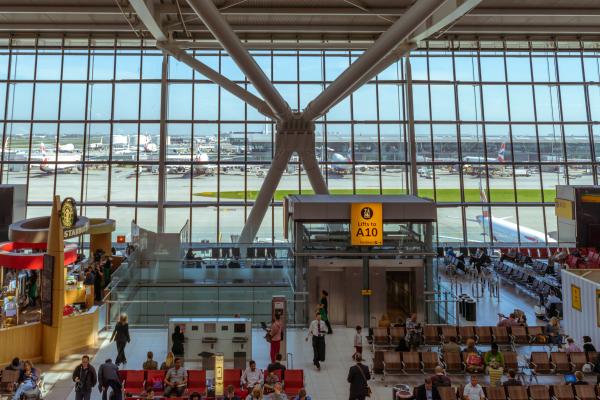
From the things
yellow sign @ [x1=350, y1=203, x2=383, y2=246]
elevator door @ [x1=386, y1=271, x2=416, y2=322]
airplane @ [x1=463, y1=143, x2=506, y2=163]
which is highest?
airplane @ [x1=463, y1=143, x2=506, y2=163]

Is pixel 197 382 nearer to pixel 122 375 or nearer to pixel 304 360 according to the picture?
pixel 122 375

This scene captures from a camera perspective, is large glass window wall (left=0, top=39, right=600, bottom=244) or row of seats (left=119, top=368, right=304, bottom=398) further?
large glass window wall (left=0, top=39, right=600, bottom=244)

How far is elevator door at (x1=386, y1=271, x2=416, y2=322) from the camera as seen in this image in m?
15.9

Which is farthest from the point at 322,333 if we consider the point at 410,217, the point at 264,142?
the point at 264,142

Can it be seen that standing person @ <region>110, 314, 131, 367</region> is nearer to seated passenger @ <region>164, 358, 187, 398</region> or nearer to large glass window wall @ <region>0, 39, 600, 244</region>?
seated passenger @ <region>164, 358, 187, 398</region>

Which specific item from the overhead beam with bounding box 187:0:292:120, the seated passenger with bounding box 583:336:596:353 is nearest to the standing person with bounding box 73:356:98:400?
the overhead beam with bounding box 187:0:292:120

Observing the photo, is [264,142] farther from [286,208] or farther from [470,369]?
[470,369]

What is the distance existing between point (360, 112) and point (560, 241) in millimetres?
13470

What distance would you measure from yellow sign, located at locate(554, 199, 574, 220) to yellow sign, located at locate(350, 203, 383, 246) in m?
14.3

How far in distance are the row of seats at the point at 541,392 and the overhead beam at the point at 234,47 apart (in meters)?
13.4

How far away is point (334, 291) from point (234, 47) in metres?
9.53

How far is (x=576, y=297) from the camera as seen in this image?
1316 cm

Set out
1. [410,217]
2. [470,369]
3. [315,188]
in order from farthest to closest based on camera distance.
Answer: [315,188] < [410,217] < [470,369]

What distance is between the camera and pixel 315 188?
24.4m
